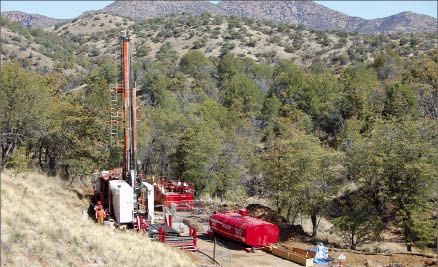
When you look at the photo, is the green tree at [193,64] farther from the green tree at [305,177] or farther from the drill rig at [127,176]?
the drill rig at [127,176]

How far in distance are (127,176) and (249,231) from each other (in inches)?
318

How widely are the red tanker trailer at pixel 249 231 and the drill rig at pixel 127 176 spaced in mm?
4512

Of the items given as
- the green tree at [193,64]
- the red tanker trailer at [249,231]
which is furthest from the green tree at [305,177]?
the green tree at [193,64]

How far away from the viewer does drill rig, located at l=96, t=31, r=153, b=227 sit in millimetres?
23203

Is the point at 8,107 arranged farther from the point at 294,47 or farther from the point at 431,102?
the point at 294,47

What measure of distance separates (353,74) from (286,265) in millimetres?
59764

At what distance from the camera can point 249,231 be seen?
74.4ft

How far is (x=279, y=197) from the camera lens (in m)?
31.9

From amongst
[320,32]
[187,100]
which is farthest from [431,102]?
[320,32]

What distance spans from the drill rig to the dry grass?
4.61 meters

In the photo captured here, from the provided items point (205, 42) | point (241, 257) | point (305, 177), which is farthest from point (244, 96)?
point (205, 42)

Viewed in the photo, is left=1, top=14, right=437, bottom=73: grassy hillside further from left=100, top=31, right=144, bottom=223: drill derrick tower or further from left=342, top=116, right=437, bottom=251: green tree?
left=342, top=116, right=437, bottom=251: green tree

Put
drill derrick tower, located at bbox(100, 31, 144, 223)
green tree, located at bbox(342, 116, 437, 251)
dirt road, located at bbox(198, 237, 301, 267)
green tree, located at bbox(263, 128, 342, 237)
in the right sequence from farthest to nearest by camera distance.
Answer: green tree, located at bbox(263, 128, 342, 237)
green tree, located at bbox(342, 116, 437, 251)
drill derrick tower, located at bbox(100, 31, 144, 223)
dirt road, located at bbox(198, 237, 301, 267)

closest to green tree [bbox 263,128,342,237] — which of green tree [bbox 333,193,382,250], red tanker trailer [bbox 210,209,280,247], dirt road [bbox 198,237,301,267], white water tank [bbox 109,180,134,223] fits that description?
green tree [bbox 333,193,382,250]
